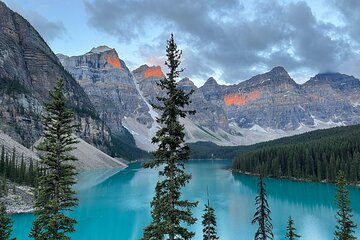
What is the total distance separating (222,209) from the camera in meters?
76.6

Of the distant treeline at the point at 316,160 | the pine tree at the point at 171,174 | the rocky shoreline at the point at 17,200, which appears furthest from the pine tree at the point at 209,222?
the distant treeline at the point at 316,160

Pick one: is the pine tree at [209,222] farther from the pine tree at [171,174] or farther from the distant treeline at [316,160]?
the distant treeline at [316,160]

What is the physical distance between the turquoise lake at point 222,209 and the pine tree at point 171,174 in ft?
124

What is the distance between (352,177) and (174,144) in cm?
11311

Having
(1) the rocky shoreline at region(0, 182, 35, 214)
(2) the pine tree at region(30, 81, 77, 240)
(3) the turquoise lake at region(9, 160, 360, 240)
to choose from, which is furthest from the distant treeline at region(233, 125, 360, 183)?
(2) the pine tree at region(30, 81, 77, 240)

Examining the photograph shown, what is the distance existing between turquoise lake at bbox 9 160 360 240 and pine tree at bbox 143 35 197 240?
37879mm

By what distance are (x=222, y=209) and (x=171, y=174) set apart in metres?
62.3

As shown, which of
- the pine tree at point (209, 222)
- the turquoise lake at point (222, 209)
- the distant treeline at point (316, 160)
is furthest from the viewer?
the distant treeline at point (316, 160)

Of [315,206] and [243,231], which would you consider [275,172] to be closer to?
[315,206]

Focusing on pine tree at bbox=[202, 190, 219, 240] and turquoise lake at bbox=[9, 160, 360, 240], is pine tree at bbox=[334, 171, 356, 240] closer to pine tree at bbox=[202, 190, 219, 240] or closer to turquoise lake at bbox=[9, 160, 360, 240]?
pine tree at bbox=[202, 190, 219, 240]

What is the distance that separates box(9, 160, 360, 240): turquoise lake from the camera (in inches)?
2238

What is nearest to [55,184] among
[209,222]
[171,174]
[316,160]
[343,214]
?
[171,174]

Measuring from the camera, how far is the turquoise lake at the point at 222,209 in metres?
56.8

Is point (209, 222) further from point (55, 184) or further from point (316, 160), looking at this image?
point (316, 160)
